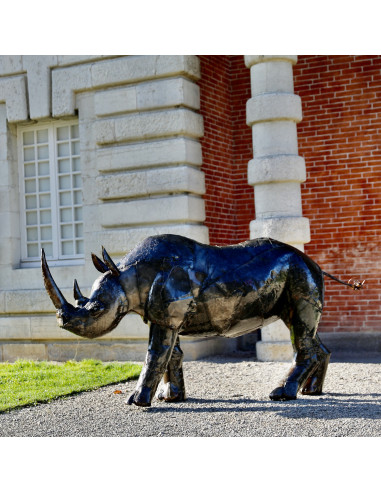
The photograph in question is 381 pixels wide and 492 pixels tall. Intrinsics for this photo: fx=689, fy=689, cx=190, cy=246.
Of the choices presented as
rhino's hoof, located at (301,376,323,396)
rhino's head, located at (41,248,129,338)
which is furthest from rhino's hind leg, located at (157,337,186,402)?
rhino's hoof, located at (301,376,323,396)

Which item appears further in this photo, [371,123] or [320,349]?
[371,123]

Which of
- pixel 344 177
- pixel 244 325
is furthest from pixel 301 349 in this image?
pixel 344 177

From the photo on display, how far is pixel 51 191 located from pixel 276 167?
3672mm

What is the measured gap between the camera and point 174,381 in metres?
6.35

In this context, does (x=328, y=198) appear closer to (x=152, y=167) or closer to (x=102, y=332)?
(x=152, y=167)

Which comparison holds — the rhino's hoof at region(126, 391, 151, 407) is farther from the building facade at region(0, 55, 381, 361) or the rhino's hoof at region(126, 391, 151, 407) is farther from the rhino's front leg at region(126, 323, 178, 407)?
the building facade at region(0, 55, 381, 361)

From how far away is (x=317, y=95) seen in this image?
10469mm

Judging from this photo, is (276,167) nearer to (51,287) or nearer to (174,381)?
(174,381)

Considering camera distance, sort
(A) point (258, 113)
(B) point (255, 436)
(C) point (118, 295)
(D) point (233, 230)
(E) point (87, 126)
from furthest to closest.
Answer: (D) point (233, 230) < (E) point (87, 126) < (A) point (258, 113) < (C) point (118, 295) < (B) point (255, 436)

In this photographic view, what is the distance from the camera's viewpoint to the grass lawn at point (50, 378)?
22.5 ft

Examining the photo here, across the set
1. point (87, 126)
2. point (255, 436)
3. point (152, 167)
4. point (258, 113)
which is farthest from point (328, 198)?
point (255, 436)

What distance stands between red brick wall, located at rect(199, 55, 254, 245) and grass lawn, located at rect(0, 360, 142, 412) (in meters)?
2.56

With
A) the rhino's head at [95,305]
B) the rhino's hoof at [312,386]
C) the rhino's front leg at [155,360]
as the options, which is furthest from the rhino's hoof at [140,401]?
the rhino's hoof at [312,386]

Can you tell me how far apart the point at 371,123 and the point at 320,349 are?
16.5 feet
